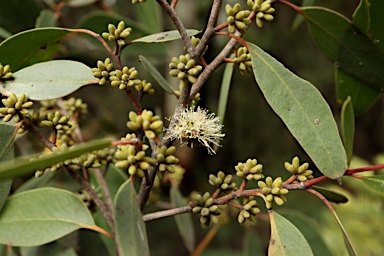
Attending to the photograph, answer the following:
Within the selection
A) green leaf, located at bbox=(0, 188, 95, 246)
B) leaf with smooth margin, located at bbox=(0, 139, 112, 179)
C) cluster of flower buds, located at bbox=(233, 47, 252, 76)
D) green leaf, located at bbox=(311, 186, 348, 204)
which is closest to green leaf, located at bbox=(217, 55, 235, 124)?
cluster of flower buds, located at bbox=(233, 47, 252, 76)

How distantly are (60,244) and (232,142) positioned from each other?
1.87 meters

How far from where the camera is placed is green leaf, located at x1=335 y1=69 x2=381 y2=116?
1047 mm

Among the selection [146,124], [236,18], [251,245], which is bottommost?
[251,245]

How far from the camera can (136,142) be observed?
2.06 feet

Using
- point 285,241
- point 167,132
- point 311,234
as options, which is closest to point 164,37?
point 167,132

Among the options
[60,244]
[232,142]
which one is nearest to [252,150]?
[232,142]

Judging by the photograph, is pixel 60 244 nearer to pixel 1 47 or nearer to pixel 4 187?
pixel 4 187

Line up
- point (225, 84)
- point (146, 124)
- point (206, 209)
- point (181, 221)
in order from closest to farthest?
1. point (146, 124)
2. point (206, 209)
3. point (225, 84)
4. point (181, 221)

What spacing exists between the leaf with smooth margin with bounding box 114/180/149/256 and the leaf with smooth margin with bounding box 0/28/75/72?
35 centimetres

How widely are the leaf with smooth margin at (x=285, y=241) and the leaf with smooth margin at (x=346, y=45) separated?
0.44 metres

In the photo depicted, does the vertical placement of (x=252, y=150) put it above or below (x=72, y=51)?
below

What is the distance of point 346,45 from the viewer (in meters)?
1.01

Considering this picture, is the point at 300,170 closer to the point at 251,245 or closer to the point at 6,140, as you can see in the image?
the point at 6,140

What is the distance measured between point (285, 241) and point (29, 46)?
1.78 feet
